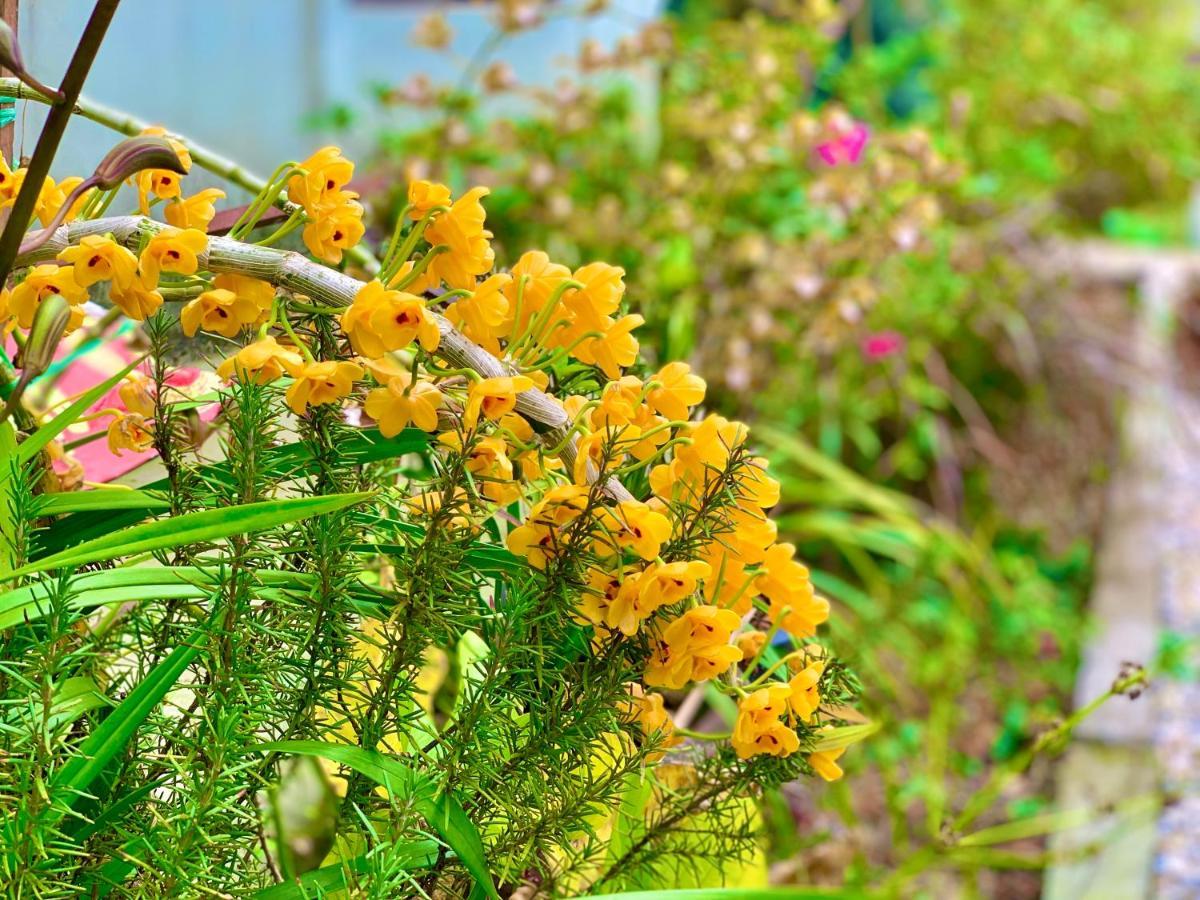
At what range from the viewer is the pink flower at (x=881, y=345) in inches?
113

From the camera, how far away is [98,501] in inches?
25.7

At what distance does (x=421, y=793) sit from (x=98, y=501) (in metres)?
0.25

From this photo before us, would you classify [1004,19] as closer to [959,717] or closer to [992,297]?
[992,297]

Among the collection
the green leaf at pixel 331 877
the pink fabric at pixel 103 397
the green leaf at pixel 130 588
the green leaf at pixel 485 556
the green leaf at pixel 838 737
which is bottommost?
the green leaf at pixel 331 877

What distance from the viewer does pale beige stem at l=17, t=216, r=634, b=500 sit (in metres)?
0.57

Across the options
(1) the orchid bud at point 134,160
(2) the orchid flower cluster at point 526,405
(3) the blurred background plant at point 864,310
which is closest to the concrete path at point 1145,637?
(3) the blurred background plant at point 864,310

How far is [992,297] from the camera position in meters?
3.31

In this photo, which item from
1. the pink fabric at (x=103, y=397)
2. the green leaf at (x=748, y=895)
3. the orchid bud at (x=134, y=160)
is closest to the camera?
the green leaf at (x=748, y=895)

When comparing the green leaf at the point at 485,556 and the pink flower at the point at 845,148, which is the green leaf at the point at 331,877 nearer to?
the green leaf at the point at 485,556

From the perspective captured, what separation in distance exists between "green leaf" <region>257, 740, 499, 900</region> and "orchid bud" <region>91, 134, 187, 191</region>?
0.87 feet

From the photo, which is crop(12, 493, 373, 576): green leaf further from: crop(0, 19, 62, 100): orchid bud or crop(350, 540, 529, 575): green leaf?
crop(0, 19, 62, 100): orchid bud

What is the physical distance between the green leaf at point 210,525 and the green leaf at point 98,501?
0.09 m

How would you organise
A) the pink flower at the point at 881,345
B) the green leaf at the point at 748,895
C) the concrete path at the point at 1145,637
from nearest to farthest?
the green leaf at the point at 748,895 < the concrete path at the point at 1145,637 < the pink flower at the point at 881,345

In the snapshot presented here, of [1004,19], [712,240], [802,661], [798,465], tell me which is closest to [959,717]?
[798,465]
